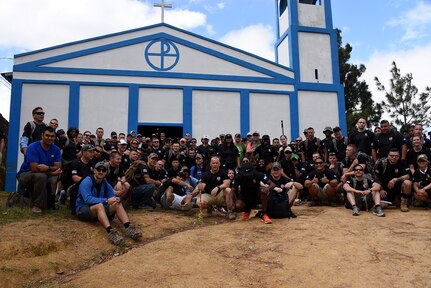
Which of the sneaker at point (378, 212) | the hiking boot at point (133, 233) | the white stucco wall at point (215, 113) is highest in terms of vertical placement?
the white stucco wall at point (215, 113)

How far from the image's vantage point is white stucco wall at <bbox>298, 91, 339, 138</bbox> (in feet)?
55.8

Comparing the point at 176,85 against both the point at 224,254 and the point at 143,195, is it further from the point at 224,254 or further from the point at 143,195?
the point at 224,254

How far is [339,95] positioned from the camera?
17.5 m

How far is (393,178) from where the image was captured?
351 inches

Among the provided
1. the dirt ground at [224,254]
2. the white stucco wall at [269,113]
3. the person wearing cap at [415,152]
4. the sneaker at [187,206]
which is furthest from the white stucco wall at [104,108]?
the person wearing cap at [415,152]

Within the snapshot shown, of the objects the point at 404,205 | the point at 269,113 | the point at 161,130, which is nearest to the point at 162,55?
the point at 161,130

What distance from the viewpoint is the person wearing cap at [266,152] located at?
1077 centimetres

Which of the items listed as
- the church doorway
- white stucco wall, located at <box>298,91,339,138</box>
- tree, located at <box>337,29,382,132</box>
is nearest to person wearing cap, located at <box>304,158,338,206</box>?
white stucco wall, located at <box>298,91,339,138</box>

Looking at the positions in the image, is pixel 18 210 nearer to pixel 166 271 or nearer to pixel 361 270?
pixel 166 271

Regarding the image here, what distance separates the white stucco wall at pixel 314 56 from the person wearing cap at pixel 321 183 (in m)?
8.74

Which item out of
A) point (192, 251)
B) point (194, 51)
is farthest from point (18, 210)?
point (194, 51)

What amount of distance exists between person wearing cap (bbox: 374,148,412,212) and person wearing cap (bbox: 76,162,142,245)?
18.7ft

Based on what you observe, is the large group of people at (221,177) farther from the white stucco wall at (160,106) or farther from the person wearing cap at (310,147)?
the white stucco wall at (160,106)

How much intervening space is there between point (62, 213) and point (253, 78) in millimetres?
11255
